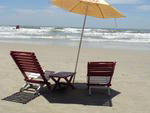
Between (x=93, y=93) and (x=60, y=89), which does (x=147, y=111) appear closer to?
(x=93, y=93)

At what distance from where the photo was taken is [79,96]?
7.11 meters

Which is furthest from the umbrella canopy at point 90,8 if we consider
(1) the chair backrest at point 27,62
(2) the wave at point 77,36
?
(2) the wave at point 77,36

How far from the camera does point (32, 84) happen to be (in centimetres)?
768

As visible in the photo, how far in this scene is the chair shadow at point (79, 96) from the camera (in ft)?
21.7

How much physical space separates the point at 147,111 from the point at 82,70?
4.83 meters

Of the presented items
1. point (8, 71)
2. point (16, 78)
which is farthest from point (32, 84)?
point (8, 71)

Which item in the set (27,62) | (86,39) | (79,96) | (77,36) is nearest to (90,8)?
(27,62)

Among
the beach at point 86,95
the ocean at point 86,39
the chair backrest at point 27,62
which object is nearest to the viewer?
the beach at point 86,95

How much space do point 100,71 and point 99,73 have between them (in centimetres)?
5

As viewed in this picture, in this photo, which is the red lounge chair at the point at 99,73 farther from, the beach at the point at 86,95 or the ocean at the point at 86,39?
the ocean at the point at 86,39

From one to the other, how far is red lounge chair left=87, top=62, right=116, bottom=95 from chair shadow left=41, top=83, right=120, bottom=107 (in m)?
0.27

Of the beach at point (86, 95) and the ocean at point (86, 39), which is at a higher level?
the beach at point (86, 95)

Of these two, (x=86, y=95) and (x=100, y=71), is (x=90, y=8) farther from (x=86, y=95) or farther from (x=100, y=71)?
(x=86, y=95)

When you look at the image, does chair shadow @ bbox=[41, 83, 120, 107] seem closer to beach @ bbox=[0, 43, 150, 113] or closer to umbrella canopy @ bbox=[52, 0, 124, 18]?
beach @ bbox=[0, 43, 150, 113]
